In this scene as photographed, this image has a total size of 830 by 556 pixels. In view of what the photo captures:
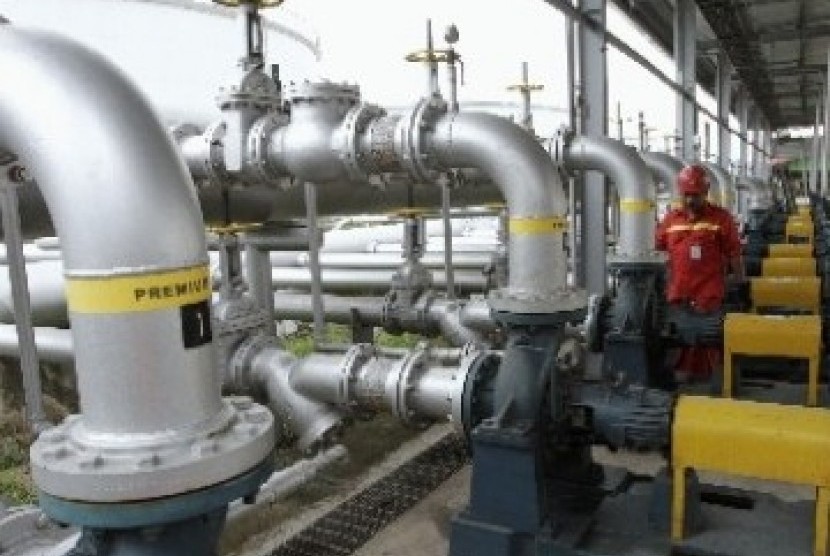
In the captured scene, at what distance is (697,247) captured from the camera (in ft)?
12.9

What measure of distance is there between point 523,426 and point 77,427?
4.67 ft

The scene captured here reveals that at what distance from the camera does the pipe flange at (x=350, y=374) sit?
2.57 metres

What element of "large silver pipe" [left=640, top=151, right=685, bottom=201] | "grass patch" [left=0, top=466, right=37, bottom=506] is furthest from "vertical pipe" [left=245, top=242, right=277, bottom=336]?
"large silver pipe" [left=640, top=151, right=685, bottom=201]

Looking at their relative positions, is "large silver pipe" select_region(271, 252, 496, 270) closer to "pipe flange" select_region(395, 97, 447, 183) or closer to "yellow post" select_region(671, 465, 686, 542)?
"pipe flange" select_region(395, 97, 447, 183)

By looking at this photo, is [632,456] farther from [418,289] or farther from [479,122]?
[479,122]

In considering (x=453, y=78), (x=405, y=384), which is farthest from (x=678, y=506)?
(x=453, y=78)

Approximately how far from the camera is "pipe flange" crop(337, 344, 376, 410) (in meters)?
2.57

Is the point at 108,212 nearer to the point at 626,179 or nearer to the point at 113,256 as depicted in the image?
the point at 113,256

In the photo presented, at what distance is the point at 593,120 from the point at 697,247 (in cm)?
102

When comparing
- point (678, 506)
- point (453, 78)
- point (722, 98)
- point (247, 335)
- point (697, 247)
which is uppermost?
point (722, 98)

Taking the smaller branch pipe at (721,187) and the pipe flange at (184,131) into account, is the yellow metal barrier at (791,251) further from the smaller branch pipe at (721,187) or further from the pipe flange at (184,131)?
the pipe flange at (184,131)

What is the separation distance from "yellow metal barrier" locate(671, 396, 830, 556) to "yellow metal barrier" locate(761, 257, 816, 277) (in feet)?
10.7

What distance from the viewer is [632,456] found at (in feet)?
11.0

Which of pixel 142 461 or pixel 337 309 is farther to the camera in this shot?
pixel 337 309
